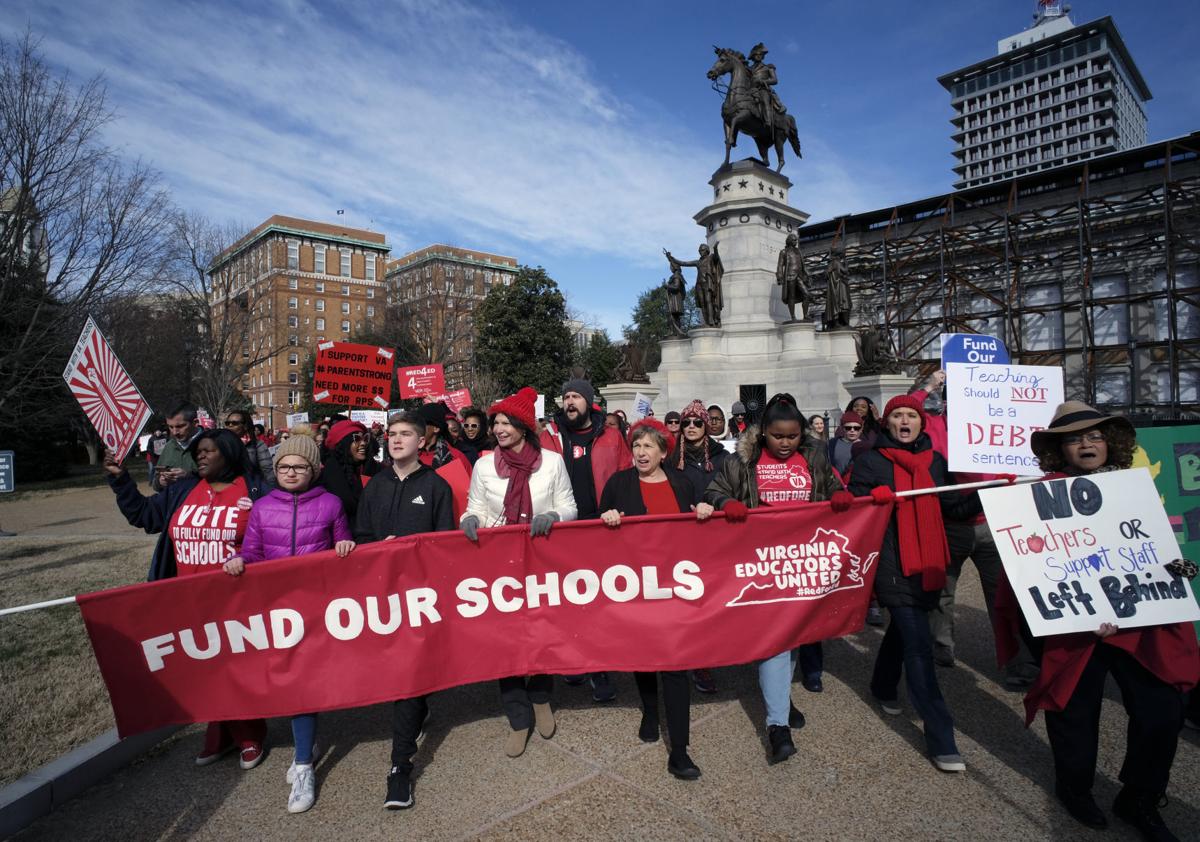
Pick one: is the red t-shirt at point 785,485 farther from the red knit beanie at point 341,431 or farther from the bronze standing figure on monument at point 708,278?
the bronze standing figure on monument at point 708,278

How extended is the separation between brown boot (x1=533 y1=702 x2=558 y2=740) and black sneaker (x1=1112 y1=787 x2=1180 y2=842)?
2746 millimetres

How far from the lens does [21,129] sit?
50.2ft

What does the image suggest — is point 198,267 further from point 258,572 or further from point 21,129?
point 258,572

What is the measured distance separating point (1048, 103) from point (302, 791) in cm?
11206

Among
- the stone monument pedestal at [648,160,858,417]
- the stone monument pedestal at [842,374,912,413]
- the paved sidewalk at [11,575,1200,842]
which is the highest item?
the stone monument pedestal at [648,160,858,417]

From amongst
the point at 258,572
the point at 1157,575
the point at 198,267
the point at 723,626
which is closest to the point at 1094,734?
the point at 1157,575

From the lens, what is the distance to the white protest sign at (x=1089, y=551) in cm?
306

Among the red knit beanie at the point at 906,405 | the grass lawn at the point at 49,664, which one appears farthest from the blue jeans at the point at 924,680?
the grass lawn at the point at 49,664

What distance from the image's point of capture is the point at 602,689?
4.68 metres

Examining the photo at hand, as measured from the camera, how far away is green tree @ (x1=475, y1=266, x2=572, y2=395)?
4053cm

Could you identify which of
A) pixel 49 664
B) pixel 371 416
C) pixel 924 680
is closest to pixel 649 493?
pixel 924 680

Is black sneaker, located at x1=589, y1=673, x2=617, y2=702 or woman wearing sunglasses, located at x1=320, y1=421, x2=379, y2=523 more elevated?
woman wearing sunglasses, located at x1=320, y1=421, x2=379, y2=523

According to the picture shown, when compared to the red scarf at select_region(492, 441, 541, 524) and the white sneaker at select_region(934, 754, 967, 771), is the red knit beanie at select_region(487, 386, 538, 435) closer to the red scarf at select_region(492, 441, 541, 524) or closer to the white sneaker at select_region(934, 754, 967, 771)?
the red scarf at select_region(492, 441, 541, 524)

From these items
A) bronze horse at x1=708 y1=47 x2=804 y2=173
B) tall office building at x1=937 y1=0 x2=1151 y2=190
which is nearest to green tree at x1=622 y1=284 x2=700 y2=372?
Answer: bronze horse at x1=708 y1=47 x2=804 y2=173
